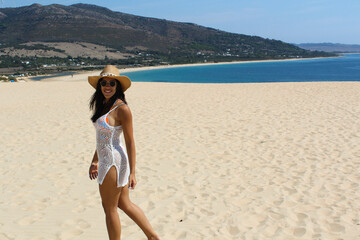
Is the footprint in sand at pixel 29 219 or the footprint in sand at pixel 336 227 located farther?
the footprint in sand at pixel 29 219

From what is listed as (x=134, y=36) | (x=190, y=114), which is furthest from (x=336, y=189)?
(x=134, y=36)

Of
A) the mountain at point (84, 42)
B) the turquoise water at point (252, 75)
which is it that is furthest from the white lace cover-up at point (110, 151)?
the mountain at point (84, 42)

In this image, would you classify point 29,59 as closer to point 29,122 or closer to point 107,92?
point 29,122

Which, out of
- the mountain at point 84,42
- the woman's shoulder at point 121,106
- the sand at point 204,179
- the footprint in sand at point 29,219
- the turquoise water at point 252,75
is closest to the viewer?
the woman's shoulder at point 121,106

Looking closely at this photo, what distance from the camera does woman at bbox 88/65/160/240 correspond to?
2.37 m

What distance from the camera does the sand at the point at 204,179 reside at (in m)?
3.33

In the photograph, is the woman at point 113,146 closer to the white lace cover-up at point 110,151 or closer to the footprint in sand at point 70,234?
the white lace cover-up at point 110,151

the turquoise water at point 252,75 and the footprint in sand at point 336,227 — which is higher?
the footprint in sand at point 336,227

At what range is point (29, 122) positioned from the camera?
30.6ft

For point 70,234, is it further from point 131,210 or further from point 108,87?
point 108,87

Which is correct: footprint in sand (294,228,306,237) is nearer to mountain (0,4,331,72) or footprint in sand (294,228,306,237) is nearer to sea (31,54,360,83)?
sea (31,54,360,83)

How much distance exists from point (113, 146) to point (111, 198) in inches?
15.9

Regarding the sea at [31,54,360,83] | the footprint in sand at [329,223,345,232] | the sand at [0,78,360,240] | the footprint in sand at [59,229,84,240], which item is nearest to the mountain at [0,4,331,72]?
the sea at [31,54,360,83]

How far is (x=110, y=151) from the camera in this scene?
2.39 m
